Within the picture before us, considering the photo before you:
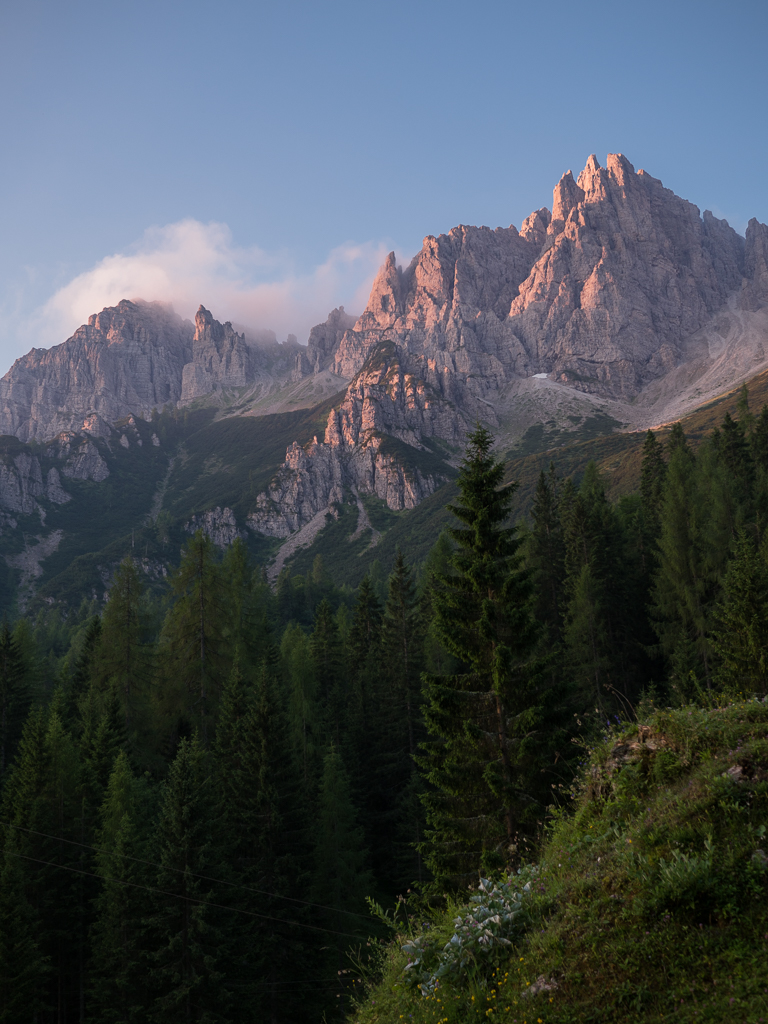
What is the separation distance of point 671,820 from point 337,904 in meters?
27.4

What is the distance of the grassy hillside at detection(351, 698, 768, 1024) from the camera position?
4637 mm

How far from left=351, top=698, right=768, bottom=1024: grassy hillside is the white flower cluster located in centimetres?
2

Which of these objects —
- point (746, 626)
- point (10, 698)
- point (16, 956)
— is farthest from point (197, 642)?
point (746, 626)

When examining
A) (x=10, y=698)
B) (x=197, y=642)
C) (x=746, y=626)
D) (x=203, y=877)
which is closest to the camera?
(x=203, y=877)

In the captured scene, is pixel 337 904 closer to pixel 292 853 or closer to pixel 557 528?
pixel 292 853

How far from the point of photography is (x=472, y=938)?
5.96 m

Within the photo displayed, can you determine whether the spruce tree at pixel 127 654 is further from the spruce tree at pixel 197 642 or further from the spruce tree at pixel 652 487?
the spruce tree at pixel 652 487

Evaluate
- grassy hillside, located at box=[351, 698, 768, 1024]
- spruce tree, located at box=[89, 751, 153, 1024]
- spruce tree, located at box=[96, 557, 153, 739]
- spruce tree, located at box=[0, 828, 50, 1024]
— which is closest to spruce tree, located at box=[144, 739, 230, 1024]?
spruce tree, located at box=[89, 751, 153, 1024]

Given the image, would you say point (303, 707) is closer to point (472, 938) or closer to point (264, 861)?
point (264, 861)

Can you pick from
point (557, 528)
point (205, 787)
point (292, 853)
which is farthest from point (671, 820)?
point (557, 528)

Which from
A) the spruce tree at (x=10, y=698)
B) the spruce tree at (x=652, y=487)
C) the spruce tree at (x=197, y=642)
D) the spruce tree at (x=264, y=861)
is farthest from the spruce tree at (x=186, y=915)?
the spruce tree at (x=652, y=487)

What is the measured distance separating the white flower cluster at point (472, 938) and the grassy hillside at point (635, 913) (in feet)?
0.05

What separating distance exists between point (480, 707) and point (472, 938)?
404 inches

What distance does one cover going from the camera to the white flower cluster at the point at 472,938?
5887 millimetres
